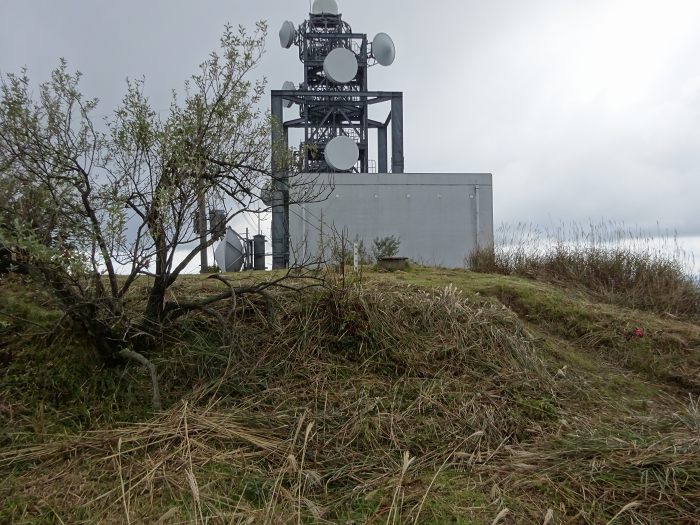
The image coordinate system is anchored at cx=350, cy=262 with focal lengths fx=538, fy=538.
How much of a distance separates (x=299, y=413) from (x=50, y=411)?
1706 millimetres

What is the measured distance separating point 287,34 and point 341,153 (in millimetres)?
9434

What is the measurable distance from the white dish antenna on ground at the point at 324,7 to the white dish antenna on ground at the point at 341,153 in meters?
9.83

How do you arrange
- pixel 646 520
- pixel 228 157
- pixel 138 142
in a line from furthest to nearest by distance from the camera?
pixel 228 157
pixel 138 142
pixel 646 520

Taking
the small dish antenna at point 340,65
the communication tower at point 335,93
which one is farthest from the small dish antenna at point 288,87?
the small dish antenna at point 340,65

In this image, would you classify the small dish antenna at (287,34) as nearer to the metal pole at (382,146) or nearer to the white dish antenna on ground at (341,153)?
the metal pole at (382,146)

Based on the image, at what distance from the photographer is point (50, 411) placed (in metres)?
3.67

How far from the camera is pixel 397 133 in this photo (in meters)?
25.8

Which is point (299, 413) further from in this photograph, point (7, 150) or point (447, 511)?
point (7, 150)

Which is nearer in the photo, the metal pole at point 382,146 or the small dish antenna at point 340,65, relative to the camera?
the small dish antenna at point 340,65

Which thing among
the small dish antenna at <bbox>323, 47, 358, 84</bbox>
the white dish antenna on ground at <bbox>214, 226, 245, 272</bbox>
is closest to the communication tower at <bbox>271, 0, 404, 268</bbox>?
the small dish antenna at <bbox>323, 47, 358, 84</bbox>

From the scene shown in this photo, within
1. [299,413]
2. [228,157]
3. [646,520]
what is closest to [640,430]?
[646,520]

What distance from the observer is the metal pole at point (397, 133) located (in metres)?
25.3

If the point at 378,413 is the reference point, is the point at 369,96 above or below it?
above

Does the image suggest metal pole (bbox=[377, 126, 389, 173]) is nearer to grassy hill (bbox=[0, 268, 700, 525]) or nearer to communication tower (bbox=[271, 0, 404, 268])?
communication tower (bbox=[271, 0, 404, 268])
